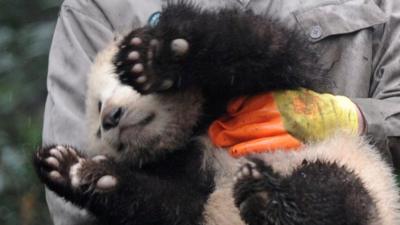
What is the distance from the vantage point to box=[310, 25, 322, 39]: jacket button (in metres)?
4.05

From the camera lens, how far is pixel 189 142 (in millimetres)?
3652

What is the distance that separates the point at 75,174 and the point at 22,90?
5.72ft

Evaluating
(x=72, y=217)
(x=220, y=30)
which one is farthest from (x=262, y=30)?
(x=72, y=217)

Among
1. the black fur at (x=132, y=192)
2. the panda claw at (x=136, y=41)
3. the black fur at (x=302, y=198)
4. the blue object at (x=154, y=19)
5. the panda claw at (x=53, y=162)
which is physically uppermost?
the panda claw at (x=136, y=41)

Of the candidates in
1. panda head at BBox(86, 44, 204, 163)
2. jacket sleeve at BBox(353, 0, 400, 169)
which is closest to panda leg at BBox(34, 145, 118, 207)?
panda head at BBox(86, 44, 204, 163)

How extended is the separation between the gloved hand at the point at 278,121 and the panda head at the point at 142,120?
11 cm

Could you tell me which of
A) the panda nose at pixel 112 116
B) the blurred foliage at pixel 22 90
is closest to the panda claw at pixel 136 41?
the panda nose at pixel 112 116

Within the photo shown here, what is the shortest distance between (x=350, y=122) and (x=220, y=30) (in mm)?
580

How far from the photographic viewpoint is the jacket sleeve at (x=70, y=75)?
3979 mm

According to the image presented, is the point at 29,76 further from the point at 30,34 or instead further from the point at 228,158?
the point at 228,158

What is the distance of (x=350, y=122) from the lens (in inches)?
145

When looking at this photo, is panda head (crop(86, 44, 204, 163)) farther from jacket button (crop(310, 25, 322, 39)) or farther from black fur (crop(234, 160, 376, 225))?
jacket button (crop(310, 25, 322, 39))

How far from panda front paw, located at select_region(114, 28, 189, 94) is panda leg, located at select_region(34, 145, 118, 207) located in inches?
11.9

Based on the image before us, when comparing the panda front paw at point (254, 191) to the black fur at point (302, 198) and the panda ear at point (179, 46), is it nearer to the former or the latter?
the black fur at point (302, 198)
